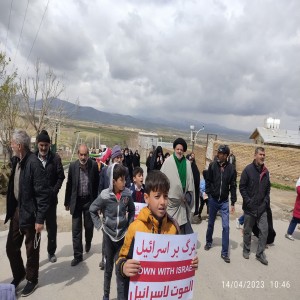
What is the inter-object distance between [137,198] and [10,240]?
201 centimetres

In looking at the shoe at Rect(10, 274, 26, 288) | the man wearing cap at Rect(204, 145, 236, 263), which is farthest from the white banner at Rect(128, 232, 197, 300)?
the man wearing cap at Rect(204, 145, 236, 263)

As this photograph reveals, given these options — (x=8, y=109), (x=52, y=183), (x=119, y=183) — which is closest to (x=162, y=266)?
(x=119, y=183)

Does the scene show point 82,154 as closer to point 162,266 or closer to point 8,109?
point 162,266

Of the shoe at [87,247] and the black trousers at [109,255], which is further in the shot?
the shoe at [87,247]

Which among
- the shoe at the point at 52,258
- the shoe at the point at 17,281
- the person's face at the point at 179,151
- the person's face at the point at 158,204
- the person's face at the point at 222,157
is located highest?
the person's face at the point at 179,151

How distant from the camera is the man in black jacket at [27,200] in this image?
12.8 feet

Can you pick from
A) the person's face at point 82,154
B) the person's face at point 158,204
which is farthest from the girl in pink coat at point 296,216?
the person's face at point 158,204

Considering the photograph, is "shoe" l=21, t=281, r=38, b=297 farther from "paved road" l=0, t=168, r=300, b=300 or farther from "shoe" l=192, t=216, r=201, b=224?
"shoe" l=192, t=216, r=201, b=224

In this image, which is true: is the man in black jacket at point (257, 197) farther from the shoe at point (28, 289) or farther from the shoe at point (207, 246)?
the shoe at point (28, 289)

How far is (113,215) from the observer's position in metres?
3.89

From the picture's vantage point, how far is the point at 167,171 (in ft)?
16.0
